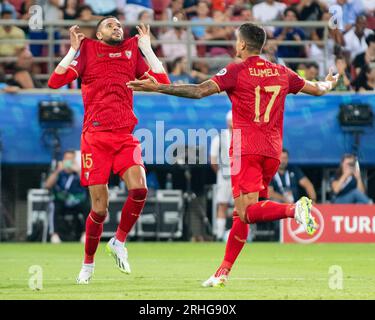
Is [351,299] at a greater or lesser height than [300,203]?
lesser

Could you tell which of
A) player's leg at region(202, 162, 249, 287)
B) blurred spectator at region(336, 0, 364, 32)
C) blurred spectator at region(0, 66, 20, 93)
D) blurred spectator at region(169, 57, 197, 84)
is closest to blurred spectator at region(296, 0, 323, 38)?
blurred spectator at region(336, 0, 364, 32)

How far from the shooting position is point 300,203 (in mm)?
10617

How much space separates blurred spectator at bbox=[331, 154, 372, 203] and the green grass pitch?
4.78ft

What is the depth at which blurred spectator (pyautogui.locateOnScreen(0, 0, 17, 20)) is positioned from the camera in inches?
825

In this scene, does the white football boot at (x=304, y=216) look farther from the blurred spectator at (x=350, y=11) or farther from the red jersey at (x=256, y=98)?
the blurred spectator at (x=350, y=11)

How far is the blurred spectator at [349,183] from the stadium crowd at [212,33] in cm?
136

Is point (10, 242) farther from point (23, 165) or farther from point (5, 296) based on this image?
point (5, 296)

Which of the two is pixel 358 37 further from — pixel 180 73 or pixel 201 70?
pixel 180 73

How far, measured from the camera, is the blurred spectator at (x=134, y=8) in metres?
21.2

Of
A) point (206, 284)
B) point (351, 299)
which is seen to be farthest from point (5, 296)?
point (351, 299)

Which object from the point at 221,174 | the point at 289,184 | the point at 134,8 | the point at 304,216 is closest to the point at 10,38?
the point at 134,8

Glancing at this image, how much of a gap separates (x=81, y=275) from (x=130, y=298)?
6.18ft

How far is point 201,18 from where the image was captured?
2155 cm

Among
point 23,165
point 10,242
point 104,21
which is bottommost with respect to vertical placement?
point 10,242
